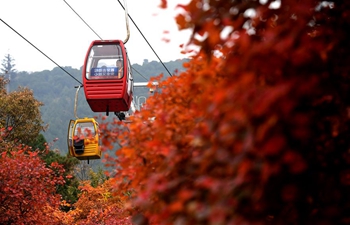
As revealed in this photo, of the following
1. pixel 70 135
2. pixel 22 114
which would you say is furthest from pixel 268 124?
pixel 22 114

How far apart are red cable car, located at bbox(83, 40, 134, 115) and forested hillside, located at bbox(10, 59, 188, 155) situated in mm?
116757

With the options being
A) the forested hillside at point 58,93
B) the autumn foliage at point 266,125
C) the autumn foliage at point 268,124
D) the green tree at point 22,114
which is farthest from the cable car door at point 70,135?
the forested hillside at point 58,93

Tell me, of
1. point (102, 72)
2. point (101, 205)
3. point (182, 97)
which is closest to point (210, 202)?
point (182, 97)

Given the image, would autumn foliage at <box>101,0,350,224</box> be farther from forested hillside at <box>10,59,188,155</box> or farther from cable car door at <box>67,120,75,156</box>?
forested hillside at <box>10,59,188,155</box>

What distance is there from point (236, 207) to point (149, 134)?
6.76 feet

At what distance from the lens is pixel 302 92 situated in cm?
228

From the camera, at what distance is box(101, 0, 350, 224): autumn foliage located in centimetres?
228

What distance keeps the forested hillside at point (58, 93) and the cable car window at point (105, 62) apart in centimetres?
11673

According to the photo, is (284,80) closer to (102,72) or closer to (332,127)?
(332,127)

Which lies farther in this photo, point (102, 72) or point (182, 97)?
point (102, 72)

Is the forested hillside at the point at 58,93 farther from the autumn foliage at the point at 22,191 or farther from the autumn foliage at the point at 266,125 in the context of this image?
the autumn foliage at the point at 266,125

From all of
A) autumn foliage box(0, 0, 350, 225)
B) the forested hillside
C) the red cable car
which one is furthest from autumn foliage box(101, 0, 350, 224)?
the forested hillside

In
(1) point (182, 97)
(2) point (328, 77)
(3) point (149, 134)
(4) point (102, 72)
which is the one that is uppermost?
(2) point (328, 77)

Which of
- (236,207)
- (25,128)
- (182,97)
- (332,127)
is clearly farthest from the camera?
(25,128)
